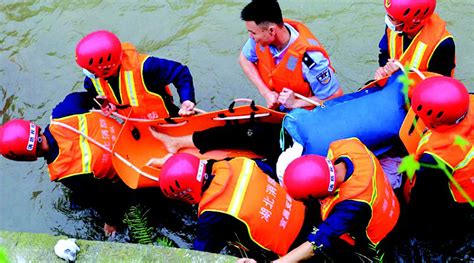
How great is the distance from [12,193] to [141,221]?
176cm

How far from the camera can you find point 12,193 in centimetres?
628

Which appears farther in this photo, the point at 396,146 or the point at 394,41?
the point at 394,41

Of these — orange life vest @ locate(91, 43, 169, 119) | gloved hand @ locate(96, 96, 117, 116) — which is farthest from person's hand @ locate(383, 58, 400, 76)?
gloved hand @ locate(96, 96, 117, 116)

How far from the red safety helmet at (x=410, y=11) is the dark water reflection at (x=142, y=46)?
2051 millimetres

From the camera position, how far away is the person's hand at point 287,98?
16.1 feet

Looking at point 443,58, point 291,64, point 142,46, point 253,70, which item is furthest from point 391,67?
point 142,46

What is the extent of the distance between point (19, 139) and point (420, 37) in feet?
10.3

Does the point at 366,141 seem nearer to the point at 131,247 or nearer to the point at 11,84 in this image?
the point at 131,247

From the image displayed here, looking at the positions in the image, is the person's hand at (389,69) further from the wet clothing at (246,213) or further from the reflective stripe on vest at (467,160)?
the wet clothing at (246,213)

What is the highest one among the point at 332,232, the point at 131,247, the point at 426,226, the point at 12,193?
the point at 131,247

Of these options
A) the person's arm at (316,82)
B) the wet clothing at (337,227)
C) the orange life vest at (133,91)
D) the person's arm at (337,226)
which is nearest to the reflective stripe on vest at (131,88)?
the orange life vest at (133,91)

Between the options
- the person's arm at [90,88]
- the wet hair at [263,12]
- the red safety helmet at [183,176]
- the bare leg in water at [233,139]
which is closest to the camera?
the red safety helmet at [183,176]

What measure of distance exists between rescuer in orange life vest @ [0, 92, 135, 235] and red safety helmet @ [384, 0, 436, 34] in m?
2.41

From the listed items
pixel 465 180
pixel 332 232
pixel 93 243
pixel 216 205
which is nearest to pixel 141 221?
pixel 216 205
